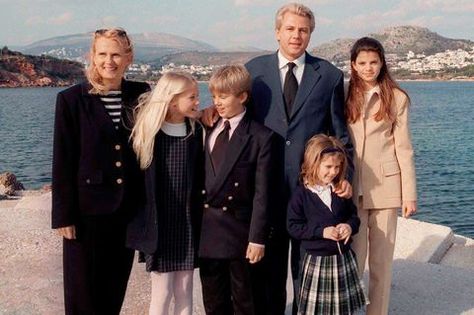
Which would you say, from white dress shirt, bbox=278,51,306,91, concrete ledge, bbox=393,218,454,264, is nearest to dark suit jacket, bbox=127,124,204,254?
white dress shirt, bbox=278,51,306,91

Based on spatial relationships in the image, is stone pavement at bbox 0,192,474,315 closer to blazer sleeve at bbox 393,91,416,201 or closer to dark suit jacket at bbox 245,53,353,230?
blazer sleeve at bbox 393,91,416,201

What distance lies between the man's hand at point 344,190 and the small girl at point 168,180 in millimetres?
863

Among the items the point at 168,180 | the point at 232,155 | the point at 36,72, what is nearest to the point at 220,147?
the point at 232,155

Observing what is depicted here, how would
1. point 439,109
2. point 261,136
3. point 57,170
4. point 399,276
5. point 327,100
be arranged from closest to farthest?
point 57,170
point 261,136
point 327,100
point 399,276
point 439,109

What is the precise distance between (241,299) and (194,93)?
4.36ft

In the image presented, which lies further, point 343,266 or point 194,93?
point 343,266

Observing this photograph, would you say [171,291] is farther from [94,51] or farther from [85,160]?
[94,51]

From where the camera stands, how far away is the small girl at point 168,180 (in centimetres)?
349

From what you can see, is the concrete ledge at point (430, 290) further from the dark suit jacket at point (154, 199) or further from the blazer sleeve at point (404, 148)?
the dark suit jacket at point (154, 199)

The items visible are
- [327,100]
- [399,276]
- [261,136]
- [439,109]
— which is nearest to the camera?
[261,136]

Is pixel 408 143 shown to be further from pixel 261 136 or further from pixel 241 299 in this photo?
pixel 241 299

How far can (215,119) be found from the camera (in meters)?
3.73

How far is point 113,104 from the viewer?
3535 mm

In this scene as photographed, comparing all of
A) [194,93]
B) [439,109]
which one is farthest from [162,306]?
[439,109]
